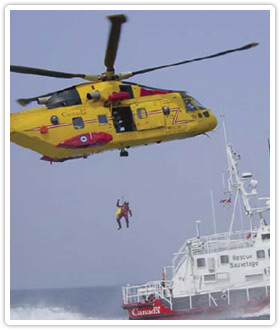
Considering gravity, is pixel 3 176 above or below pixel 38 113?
below

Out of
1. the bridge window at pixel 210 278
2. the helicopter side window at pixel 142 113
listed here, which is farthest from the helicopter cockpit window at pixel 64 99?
the bridge window at pixel 210 278

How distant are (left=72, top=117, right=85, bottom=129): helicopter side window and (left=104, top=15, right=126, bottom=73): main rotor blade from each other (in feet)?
3.69

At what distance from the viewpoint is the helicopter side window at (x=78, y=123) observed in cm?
1393

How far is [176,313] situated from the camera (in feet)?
60.5

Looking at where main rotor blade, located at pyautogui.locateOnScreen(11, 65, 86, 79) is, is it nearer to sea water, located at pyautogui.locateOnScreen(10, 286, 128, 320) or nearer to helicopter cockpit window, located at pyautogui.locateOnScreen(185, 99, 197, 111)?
helicopter cockpit window, located at pyautogui.locateOnScreen(185, 99, 197, 111)

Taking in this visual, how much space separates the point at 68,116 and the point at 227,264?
6443mm

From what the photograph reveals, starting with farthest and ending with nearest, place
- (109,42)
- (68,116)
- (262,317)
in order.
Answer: (262,317)
(68,116)
(109,42)

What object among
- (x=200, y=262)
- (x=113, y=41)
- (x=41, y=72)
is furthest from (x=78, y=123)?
(x=200, y=262)

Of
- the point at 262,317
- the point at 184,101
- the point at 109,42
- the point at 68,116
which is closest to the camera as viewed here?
the point at 109,42

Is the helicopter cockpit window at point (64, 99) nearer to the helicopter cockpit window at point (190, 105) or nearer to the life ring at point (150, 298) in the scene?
the helicopter cockpit window at point (190, 105)
